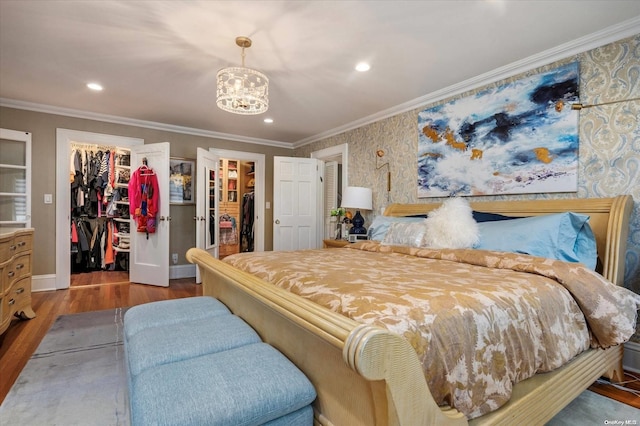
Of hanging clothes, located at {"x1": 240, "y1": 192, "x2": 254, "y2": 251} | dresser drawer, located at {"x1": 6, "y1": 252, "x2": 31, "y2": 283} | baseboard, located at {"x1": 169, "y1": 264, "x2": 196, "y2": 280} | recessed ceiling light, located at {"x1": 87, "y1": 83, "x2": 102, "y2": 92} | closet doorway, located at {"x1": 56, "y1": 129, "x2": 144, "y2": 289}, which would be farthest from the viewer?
hanging clothes, located at {"x1": 240, "y1": 192, "x2": 254, "y2": 251}

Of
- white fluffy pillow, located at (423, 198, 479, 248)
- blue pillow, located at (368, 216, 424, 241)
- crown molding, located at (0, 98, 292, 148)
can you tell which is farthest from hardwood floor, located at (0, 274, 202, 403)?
white fluffy pillow, located at (423, 198, 479, 248)

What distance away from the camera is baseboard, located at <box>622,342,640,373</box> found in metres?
2.06

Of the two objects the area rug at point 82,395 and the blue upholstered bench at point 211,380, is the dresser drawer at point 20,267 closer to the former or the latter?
the area rug at point 82,395

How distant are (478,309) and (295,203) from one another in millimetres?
4195

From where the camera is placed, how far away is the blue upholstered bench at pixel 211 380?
0.91m

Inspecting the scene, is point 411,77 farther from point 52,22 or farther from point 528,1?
point 52,22

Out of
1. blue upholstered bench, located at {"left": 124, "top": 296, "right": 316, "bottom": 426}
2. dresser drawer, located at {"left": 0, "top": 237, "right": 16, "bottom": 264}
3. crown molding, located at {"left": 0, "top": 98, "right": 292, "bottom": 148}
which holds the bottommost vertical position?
blue upholstered bench, located at {"left": 124, "top": 296, "right": 316, "bottom": 426}

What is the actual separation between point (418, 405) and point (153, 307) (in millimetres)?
1638

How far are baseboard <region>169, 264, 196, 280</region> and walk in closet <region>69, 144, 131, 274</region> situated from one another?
112cm

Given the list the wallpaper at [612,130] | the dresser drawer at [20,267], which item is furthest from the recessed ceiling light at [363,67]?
the dresser drawer at [20,267]

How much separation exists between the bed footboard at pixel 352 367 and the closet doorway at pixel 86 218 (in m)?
4.03

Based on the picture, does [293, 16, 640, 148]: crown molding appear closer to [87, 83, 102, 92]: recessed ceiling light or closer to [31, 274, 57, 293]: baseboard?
[87, 83, 102, 92]: recessed ceiling light

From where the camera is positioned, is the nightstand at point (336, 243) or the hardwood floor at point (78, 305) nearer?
the hardwood floor at point (78, 305)

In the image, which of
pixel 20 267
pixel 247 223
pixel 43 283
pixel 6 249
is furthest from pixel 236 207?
pixel 6 249
